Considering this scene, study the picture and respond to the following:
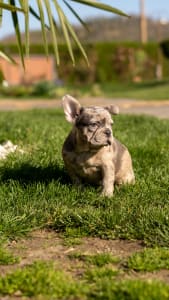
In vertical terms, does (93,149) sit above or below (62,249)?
above

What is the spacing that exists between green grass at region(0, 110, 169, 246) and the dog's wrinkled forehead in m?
0.58

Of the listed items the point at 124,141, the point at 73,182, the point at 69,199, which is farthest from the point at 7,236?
the point at 124,141

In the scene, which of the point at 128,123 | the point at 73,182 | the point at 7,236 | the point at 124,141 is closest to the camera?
the point at 7,236

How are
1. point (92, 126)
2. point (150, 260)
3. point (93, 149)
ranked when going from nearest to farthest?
point (150, 260) → point (92, 126) → point (93, 149)

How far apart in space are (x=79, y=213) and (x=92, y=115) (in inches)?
29.1

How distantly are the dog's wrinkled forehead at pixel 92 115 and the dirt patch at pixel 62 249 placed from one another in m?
0.88

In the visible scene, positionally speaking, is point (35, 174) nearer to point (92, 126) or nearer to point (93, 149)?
point (93, 149)

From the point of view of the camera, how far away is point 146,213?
3.93m

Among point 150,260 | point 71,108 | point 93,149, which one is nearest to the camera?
point 150,260

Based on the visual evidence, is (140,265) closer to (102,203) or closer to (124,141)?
(102,203)

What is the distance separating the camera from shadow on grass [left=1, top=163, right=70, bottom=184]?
4.91 meters

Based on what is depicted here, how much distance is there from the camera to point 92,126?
424 cm

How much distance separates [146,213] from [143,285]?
1065 millimetres

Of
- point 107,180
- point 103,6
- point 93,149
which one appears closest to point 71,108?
point 93,149
